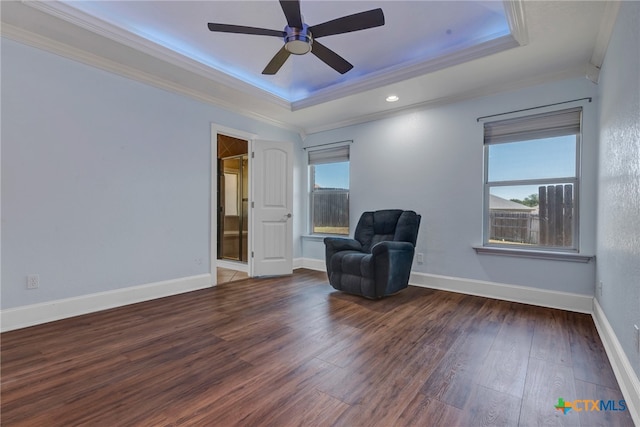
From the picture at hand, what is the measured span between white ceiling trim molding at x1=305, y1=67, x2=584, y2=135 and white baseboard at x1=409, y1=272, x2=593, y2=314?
2.21 m

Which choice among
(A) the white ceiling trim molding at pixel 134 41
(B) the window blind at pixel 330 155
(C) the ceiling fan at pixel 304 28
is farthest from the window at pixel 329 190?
(C) the ceiling fan at pixel 304 28

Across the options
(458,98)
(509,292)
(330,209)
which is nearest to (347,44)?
(458,98)

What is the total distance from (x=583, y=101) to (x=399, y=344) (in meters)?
2.99

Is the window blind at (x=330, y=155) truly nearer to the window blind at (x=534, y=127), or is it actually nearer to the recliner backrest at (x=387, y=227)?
the recliner backrest at (x=387, y=227)

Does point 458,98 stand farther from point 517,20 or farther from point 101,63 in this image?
point 101,63

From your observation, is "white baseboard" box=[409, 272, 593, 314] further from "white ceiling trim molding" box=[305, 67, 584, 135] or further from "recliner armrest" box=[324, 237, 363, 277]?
"white ceiling trim molding" box=[305, 67, 584, 135]

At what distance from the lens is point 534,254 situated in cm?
307

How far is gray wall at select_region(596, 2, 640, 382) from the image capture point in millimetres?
1505

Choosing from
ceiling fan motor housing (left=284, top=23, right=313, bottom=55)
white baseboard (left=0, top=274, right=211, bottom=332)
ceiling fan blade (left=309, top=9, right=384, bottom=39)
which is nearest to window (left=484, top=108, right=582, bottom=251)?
ceiling fan blade (left=309, top=9, right=384, bottom=39)

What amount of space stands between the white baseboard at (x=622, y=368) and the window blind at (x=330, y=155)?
352 centimetres

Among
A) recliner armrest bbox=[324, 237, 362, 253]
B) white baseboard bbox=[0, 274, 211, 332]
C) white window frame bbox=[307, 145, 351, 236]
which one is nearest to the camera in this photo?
white baseboard bbox=[0, 274, 211, 332]

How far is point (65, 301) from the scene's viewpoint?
8.71ft

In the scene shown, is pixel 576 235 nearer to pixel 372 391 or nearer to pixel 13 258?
pixel 372 391

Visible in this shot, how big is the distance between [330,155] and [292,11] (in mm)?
2985
